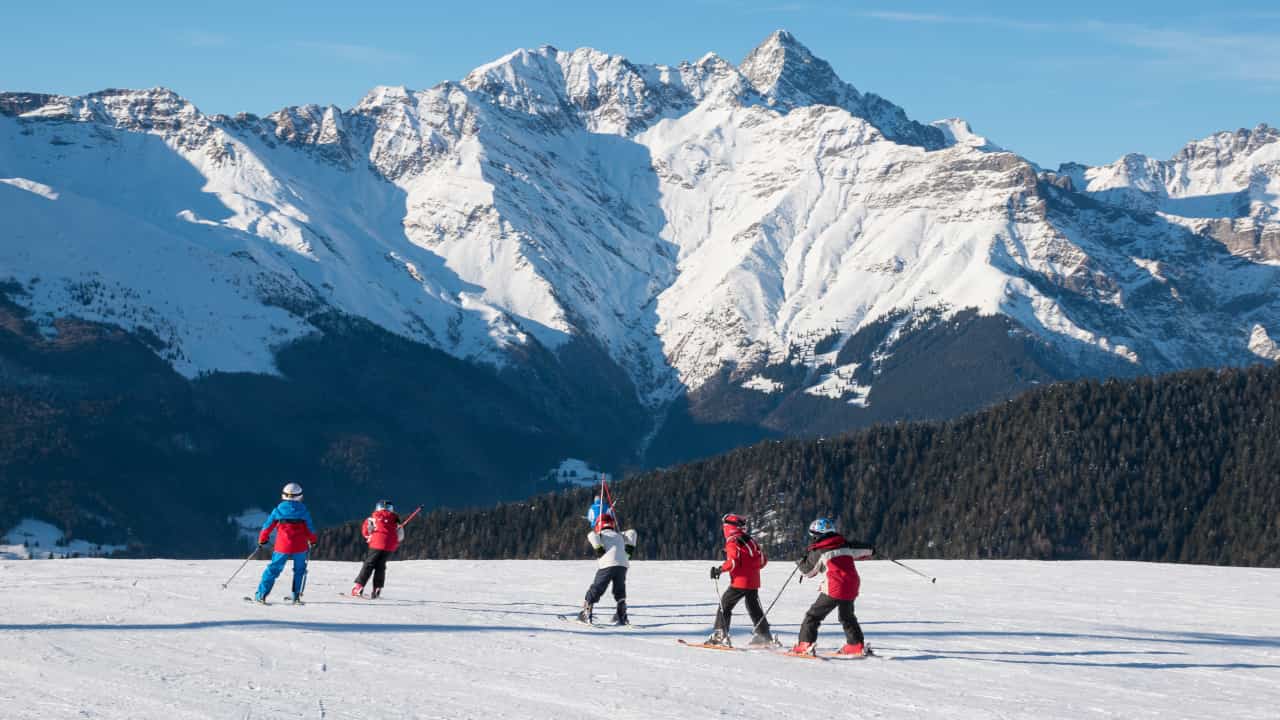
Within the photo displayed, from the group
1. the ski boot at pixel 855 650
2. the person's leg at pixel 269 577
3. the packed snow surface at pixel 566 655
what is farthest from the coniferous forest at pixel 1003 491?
the ski boot at pixel 855 650

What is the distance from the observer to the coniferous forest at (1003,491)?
156500 mm

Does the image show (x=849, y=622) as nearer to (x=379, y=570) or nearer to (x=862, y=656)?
(x=862, y=656)

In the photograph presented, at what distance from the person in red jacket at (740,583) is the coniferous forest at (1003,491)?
12551cm

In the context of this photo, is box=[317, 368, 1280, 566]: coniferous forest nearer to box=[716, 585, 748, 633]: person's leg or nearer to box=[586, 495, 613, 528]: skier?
box=[586, 495, 613, 528]: skier

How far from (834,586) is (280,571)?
38.3 ft

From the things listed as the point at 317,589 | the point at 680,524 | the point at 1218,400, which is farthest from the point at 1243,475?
the point at 317,589

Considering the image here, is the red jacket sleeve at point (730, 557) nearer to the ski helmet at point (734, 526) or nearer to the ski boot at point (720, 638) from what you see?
the ski helmet at point (734, 526)

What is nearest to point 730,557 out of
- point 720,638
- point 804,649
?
point 720,638

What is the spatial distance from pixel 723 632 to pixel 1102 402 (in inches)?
6203

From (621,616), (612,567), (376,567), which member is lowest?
(621,616)

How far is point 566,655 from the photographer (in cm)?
2456

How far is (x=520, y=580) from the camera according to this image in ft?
137

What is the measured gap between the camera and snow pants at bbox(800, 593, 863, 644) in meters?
25.7

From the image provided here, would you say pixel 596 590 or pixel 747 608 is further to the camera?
pixel 596 590
